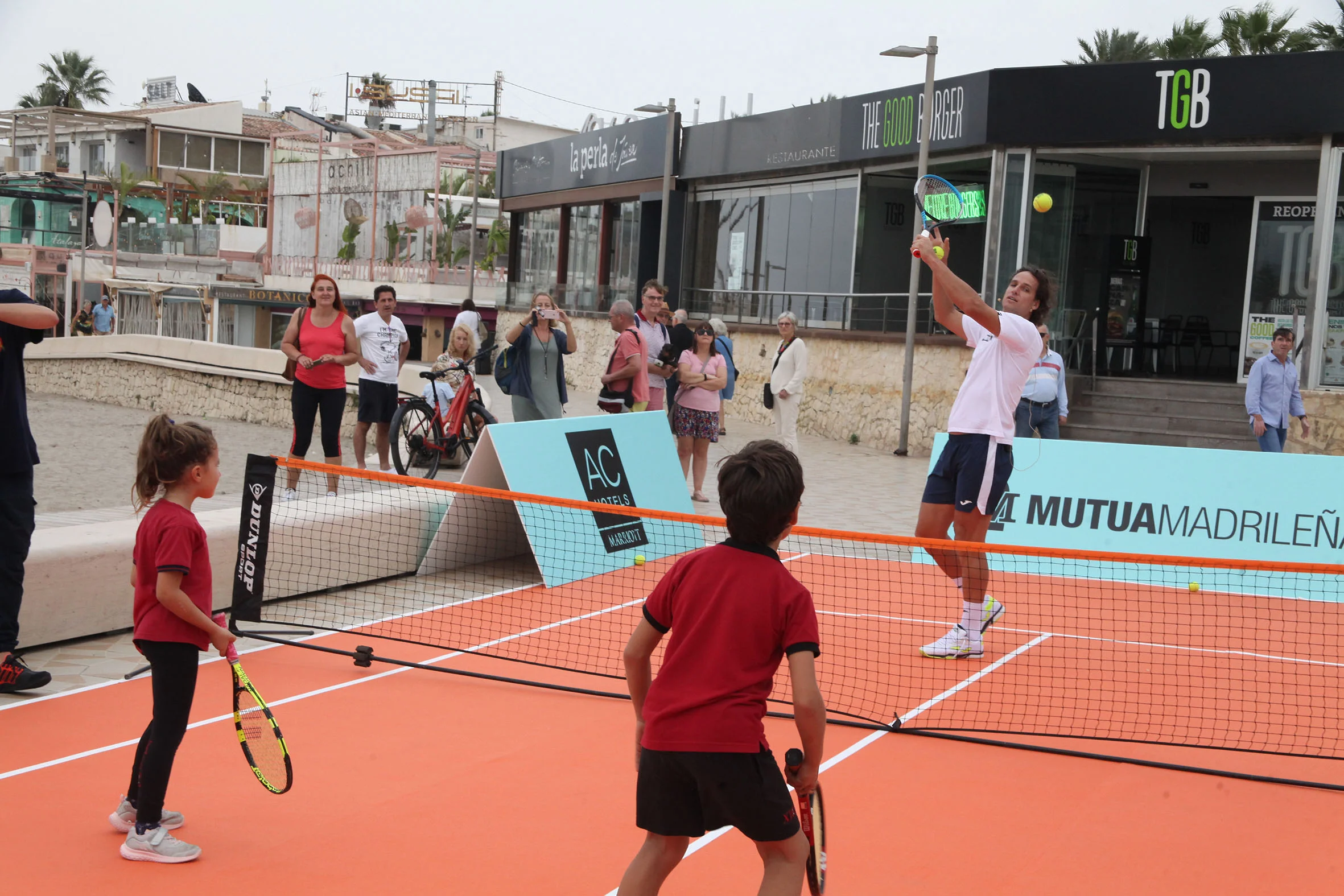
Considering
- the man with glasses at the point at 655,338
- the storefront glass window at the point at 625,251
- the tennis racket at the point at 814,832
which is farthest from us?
the storefront glass window at the point at 625,251

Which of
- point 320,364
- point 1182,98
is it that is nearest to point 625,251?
point 1182,98

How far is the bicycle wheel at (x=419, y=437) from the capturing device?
40.6 ft

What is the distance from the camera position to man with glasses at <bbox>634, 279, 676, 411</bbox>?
11906mm

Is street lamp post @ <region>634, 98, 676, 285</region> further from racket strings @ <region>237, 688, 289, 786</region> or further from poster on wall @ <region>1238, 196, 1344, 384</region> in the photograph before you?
racket strings @ <region>237, 688, 289, 786</region>

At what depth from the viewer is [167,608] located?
3.84 m

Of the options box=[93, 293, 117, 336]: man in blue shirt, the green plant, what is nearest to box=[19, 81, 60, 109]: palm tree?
the green plant

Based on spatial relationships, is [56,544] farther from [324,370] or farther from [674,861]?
[674,861]

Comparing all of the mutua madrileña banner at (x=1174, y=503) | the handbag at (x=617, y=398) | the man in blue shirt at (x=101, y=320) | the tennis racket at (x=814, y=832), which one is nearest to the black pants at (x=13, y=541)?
the tennis racket at (x=814, y=832)

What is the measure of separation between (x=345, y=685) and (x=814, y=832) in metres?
3.38

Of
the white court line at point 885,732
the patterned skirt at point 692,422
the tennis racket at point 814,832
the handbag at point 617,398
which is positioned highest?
the handbag at point 617,398

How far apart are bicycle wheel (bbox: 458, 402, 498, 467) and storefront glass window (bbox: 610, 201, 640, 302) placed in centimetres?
1556

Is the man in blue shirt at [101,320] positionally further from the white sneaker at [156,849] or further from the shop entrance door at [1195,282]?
the white sneaker at [156,849]

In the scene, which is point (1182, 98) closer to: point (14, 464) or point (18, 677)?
point (14, 464)

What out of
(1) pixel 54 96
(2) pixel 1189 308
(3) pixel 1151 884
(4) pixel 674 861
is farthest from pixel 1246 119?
(1) pixel 54 96
